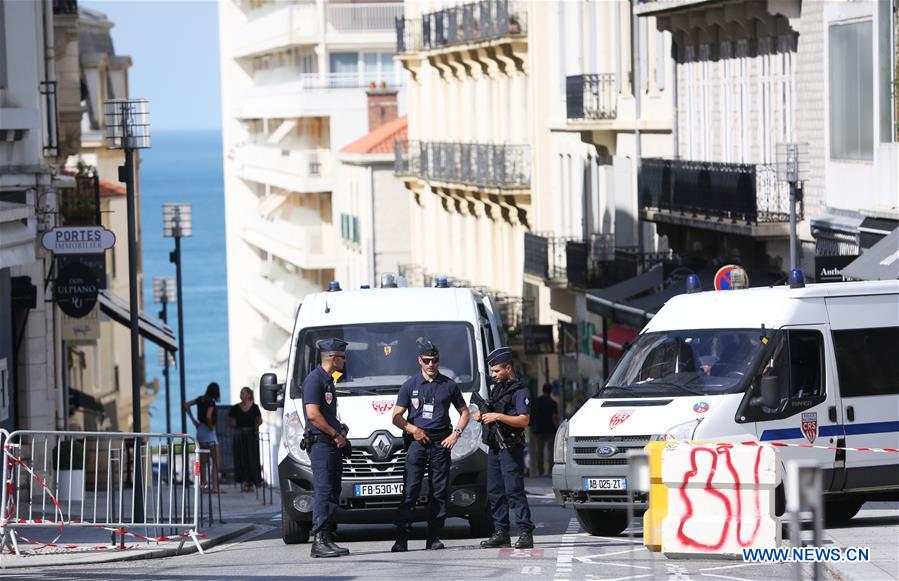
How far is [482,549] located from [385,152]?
52.0m

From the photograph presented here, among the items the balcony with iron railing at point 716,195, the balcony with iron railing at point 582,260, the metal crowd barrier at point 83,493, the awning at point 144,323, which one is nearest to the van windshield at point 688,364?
the metal crowd barrier at point 83,493

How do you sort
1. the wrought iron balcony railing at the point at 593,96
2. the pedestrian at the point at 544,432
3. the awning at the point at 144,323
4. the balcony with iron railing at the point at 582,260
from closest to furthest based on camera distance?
the awning at the point at 144,323 → the pedestrian at the point at 544,432 → the balcony with iron railing at the point at 582,260 → the wrought iron balcony railing at the point at 593,96

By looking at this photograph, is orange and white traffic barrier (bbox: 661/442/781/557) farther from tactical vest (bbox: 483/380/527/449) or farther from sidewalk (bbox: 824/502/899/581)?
tactical vest (bbox: 483/380/527/449)

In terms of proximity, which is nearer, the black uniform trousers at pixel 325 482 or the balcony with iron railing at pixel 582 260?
the black uniform trousers at pixel 325 482

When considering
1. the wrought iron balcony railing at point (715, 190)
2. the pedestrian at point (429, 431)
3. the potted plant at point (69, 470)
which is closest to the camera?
the pedestrian at point (429, 431)

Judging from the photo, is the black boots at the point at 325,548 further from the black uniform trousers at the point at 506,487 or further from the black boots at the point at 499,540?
the black uniform trousers at the point at 506,487

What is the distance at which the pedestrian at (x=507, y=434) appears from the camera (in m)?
17.6

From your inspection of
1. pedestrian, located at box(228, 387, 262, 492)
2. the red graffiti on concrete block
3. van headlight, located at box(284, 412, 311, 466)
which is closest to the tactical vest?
van headlight, located at box(284, 412, 311, 466)

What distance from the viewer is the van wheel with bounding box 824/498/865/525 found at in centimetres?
1925

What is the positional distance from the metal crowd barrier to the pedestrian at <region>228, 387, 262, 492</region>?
8.49 meters

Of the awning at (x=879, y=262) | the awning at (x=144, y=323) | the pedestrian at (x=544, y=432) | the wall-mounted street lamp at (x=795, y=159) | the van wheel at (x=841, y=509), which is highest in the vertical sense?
the wall-mounted street lamp at (x=795, y=159)

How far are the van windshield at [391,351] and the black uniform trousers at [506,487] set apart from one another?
5.76 feet

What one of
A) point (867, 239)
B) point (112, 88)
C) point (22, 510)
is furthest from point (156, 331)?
point (112, 88)

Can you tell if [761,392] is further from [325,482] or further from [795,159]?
[795,159]
